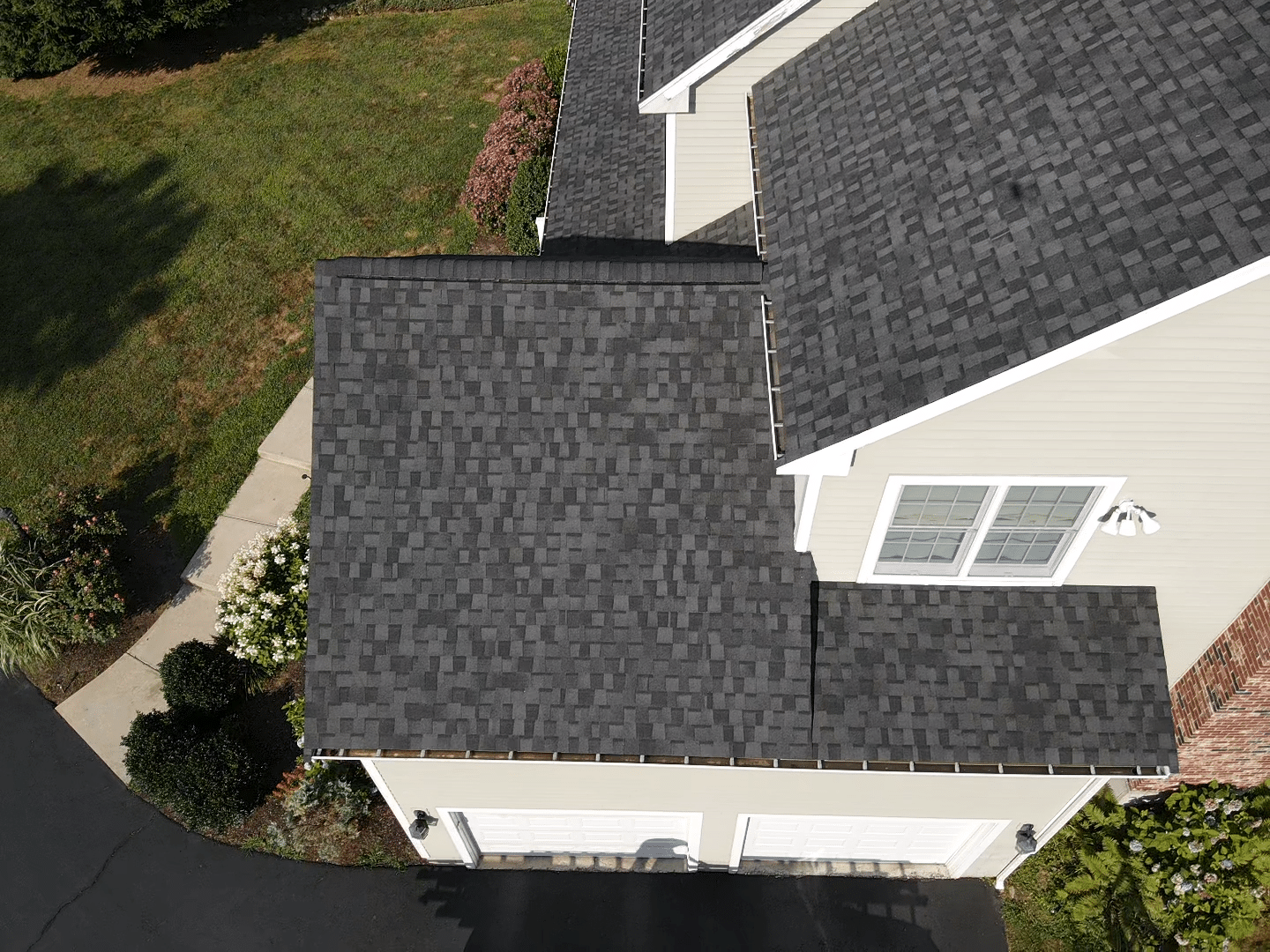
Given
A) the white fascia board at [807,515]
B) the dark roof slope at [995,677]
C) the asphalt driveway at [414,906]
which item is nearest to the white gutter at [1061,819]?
the asphalt driveway at [414,906]

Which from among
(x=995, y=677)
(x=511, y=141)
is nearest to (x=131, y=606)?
(x=511, y=141)

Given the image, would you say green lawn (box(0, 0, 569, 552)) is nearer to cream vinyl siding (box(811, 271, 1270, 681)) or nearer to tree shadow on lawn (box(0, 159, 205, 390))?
tree shadow on lawn (box(0, 159, 205, 390))

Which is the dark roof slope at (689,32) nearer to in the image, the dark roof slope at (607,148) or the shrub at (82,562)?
the dark roof slope at (607,148)

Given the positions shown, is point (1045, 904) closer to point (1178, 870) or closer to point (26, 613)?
point (1178, 870)

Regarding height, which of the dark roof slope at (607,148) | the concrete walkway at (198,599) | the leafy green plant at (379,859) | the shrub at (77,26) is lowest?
the leafy green plant at (379,859)

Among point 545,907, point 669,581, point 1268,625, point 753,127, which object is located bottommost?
point 545,907

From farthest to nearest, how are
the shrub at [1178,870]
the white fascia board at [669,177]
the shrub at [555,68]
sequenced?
the shrub at [555,68]
the white fascia board at [669,177]
the shrub at [1178,870]

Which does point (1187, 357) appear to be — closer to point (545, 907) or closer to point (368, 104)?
point (545, 907)

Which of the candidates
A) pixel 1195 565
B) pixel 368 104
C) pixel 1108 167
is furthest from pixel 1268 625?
pixel 368 104
